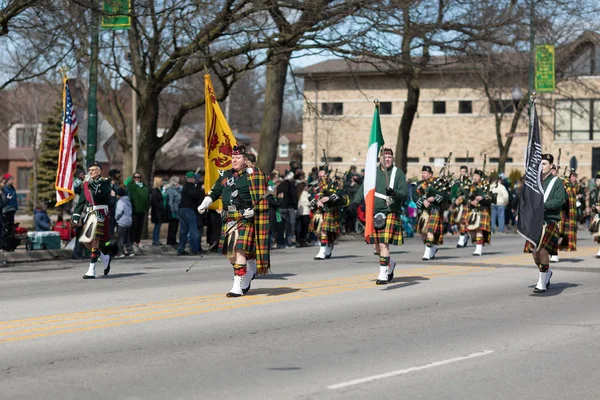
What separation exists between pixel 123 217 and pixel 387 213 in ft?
27.2

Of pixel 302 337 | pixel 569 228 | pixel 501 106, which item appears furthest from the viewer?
pixel 501 106

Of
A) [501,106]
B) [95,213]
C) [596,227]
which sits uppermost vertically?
[501,106]

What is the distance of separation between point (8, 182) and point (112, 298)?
9.29 metres

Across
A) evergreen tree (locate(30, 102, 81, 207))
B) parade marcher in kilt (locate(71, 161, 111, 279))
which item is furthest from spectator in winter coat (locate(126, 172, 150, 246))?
evergreen tree (locate(30, 102, 81, 207))

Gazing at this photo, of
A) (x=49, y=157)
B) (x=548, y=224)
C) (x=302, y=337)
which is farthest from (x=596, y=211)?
(x=49, y=157)

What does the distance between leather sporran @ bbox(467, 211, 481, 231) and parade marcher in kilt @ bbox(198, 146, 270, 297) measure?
1008 cm

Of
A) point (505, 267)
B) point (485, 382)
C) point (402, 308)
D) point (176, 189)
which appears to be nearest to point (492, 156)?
point (176, 189)

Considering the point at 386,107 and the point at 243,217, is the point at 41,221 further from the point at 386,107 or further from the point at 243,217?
the point at 386,107

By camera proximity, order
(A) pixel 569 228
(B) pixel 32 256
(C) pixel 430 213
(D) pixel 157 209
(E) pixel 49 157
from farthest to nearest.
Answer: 1. (E) pixel 49 157
2. (D) pixel 157 209
3. (B) pixel 32 256
4. (C) pixel 430 213
5. (A) pixel 569 228

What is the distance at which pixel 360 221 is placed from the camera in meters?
29.9

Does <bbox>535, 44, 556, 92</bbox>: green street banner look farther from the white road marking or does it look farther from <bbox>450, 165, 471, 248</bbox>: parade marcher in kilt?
the white road marking

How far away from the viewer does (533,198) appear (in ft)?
43.9

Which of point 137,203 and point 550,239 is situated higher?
point 137,203

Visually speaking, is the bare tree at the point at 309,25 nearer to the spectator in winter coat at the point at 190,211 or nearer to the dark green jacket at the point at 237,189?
the spectator in winter coat at the point at 190,211
